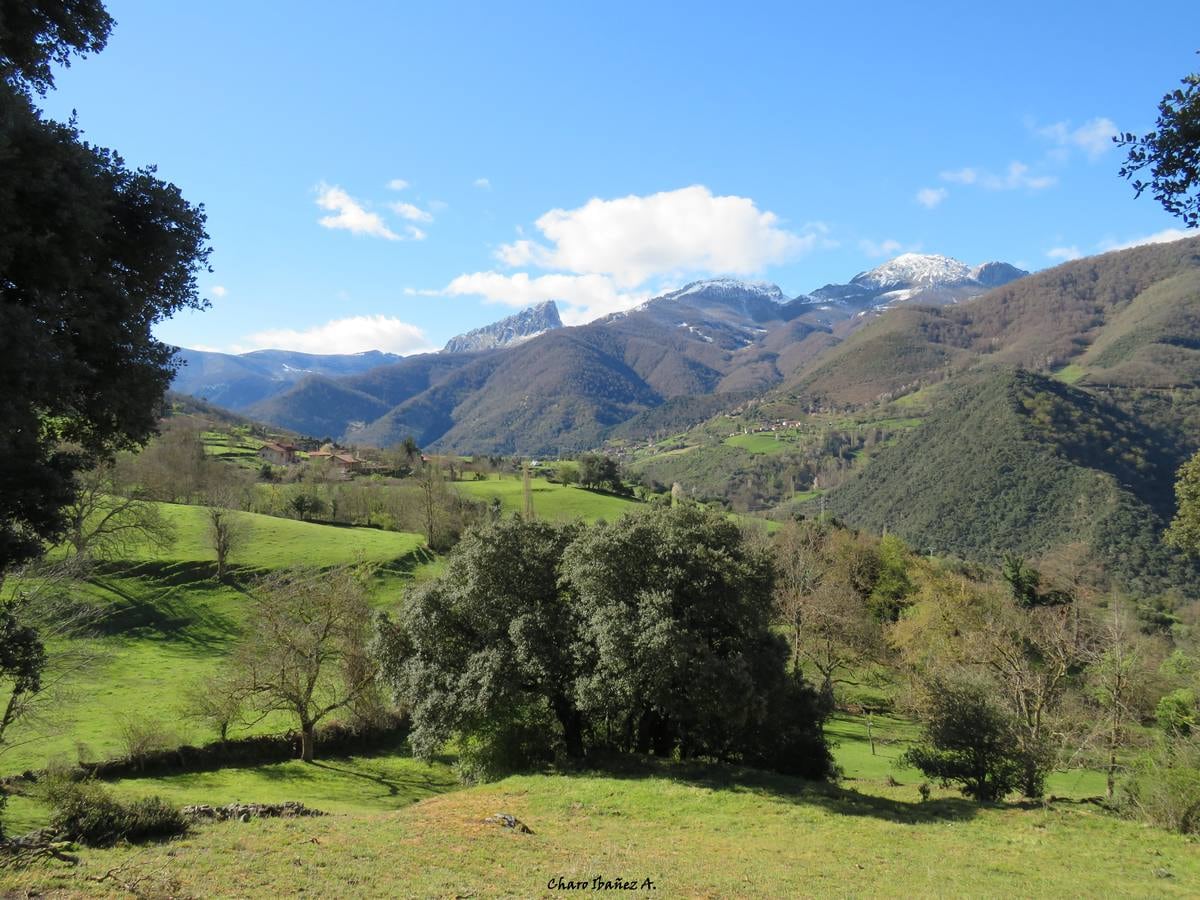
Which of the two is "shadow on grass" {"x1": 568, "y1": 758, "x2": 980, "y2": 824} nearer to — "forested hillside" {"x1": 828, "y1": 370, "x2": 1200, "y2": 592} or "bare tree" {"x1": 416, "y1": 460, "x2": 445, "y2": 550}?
"bare tree" {"x1": 416, "y1": 460, "x2": 445, "y2": 550}

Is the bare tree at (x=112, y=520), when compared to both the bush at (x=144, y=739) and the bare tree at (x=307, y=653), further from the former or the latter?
the bush at (x=144, y=739)

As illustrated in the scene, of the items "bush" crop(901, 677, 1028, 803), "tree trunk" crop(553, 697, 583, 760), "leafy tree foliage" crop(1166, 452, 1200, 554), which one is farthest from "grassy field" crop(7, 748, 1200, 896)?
"leafy tree foliage" crop(1166, 452, 1200, 554)

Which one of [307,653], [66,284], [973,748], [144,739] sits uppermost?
[66,284]

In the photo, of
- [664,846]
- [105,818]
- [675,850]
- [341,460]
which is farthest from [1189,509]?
[341,460]

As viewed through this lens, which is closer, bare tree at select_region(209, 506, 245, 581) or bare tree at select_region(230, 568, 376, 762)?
bare tree at select_region(230, 568, 376, 762)

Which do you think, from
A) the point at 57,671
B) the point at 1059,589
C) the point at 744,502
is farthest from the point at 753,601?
the point at 744,502

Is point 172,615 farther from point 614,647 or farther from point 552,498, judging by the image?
point 552,498

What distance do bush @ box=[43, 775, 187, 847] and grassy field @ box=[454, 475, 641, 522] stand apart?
227ft

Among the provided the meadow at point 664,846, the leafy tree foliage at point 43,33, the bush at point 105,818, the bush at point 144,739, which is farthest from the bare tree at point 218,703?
the leafy tree foliage at point 43,33

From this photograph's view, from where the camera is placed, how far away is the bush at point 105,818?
14422 mm

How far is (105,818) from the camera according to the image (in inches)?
581

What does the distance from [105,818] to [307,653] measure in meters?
14.8

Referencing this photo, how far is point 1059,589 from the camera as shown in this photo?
67.8 m

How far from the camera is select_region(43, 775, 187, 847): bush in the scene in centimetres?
1442
